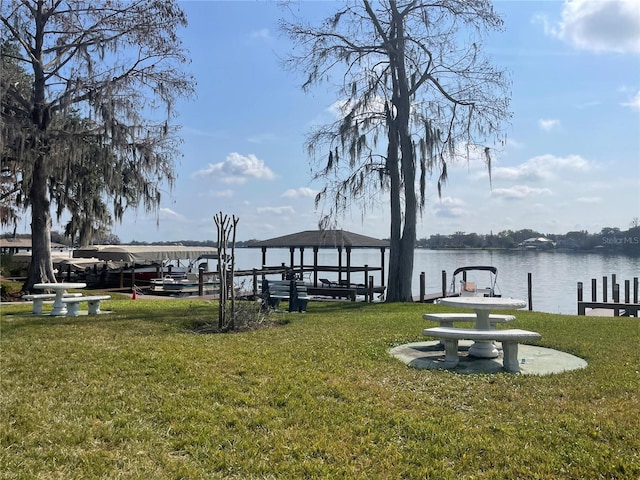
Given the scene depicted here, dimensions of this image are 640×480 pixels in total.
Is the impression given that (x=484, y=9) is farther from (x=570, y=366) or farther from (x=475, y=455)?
(x=475, y=455)

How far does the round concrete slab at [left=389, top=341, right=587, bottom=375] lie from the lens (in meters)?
5.62

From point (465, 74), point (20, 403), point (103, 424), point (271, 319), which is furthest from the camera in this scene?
point (465, 74)

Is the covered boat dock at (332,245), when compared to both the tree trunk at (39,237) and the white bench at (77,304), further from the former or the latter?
the white bench at (77,304)

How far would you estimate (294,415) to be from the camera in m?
3.97

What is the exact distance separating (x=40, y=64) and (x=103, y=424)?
45.3ft

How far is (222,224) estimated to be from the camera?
8719mm

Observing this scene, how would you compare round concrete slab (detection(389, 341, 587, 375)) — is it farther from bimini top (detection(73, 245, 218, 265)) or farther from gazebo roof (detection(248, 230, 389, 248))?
bimini top (detection(73, 245, 218, 265))

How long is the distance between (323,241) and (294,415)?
14.8 metres

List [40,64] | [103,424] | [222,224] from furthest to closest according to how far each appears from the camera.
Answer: [40,64] < [222,224] < [103,424]

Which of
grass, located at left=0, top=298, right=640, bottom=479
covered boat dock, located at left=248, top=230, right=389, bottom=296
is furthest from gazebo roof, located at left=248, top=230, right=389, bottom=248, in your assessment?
grass, located at left=0, top=298, right=640, bottom=479

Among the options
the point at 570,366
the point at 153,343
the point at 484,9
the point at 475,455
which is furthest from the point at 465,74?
the point at 475,455

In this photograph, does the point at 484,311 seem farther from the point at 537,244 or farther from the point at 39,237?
the point at 537,244

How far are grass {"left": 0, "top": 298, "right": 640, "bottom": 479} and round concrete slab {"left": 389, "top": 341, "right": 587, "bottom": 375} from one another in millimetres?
226

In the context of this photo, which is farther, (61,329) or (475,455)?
(61,329)
